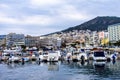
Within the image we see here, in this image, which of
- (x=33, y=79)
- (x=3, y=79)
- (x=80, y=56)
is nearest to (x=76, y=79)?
(x=33, y=79)

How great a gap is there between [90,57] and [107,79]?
180ft

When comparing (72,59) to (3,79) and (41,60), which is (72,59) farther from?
(3,79)

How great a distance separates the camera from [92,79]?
45781 millimetres

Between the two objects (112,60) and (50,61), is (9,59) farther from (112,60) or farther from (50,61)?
(112,60)

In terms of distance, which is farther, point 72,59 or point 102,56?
point 72,59

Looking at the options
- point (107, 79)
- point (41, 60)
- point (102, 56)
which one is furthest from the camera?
point (41, 60)

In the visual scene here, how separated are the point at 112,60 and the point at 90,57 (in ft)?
31.1

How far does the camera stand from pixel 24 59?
97.8m

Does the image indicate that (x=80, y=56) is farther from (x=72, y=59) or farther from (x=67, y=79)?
(x=67, y=79)

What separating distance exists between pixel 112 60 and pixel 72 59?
11768 millimetres

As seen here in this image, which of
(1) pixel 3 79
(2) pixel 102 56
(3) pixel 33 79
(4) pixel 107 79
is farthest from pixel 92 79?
(2) pixel 102 56

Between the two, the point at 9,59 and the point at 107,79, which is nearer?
the point at 107,79

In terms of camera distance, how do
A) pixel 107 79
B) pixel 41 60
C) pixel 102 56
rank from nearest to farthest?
1. pixel 107 79
2. pixel 102 56
3. pixel 41 60

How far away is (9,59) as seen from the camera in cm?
9606
